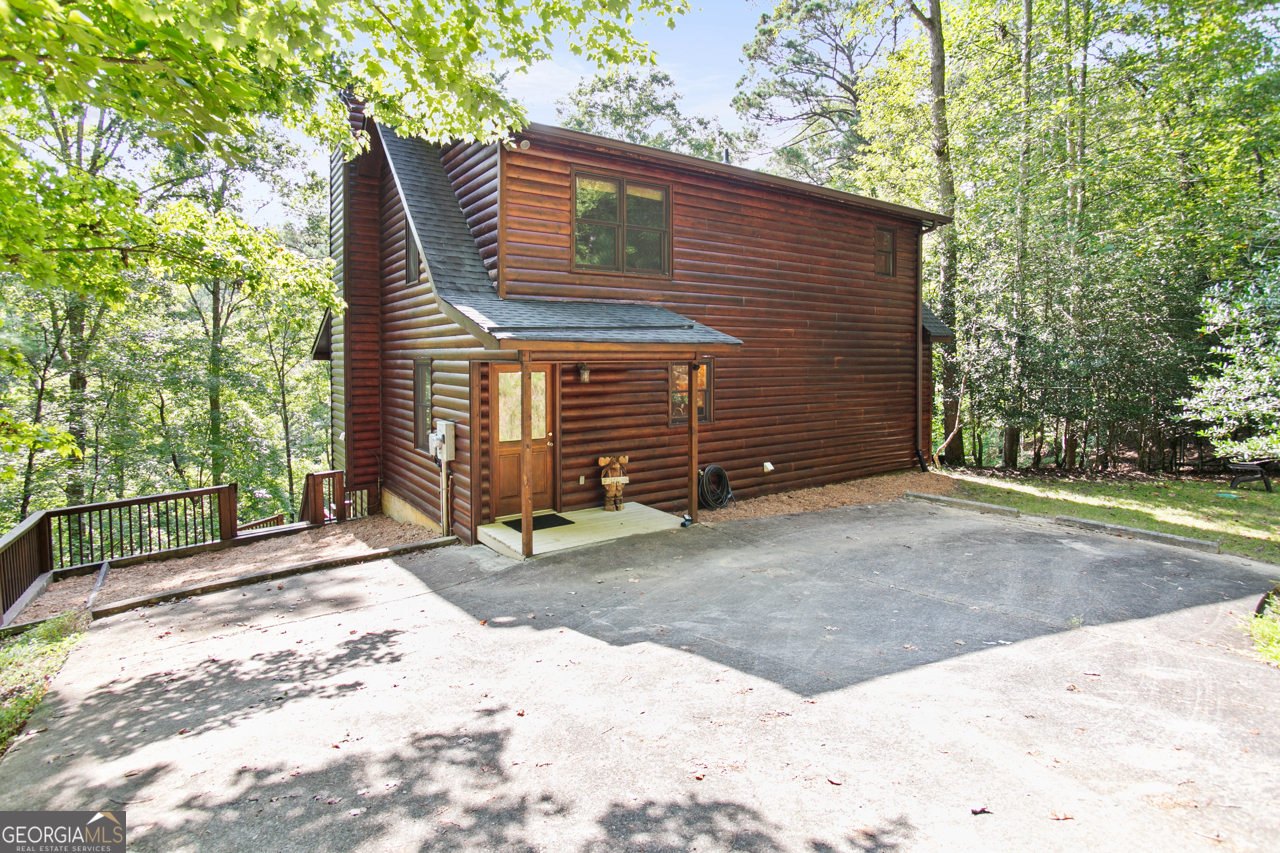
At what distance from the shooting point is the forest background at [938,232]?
6926 mm

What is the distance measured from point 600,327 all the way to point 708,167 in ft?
12.1

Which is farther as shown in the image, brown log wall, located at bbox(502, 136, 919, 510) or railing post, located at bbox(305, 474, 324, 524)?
railing post, located at bbox(305, 474, 324, 524)

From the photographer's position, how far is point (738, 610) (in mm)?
5668

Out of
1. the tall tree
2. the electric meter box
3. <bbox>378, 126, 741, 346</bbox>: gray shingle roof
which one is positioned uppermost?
the tall tree

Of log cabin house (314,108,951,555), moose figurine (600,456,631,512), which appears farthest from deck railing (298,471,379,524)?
moose figurine (600,456,631,512)

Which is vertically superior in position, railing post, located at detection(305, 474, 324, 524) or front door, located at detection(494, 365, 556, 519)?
front door, located at detection(494, 365, 556, 519)

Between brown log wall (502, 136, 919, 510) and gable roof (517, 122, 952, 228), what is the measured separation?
0.17 meters

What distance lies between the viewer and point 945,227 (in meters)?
14.7

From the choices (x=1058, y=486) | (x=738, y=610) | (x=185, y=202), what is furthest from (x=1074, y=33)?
(x=185, y=202)

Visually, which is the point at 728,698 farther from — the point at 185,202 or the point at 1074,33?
the point at 1074,33

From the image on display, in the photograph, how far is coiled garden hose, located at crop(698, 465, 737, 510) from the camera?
999 cm

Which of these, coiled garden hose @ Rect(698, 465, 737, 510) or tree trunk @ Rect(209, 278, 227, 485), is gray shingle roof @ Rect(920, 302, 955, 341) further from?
tree trunk @ Rect(209, 278, 227, 485)

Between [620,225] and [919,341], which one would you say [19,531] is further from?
[919,341]

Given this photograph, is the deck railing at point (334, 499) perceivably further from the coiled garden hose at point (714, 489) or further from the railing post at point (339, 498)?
the coiled garden hose at point (714, 489)
